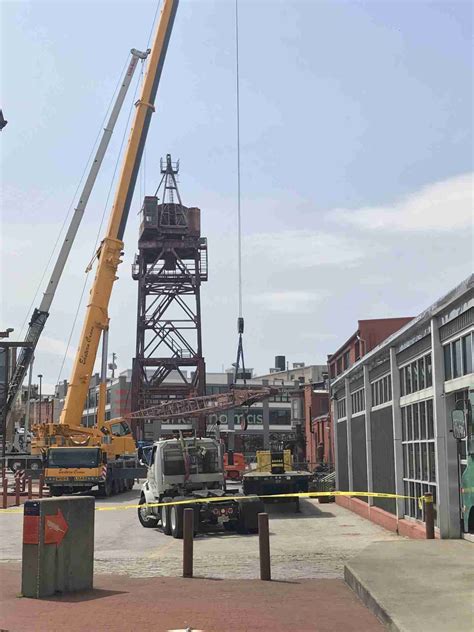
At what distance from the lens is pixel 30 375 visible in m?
38.4

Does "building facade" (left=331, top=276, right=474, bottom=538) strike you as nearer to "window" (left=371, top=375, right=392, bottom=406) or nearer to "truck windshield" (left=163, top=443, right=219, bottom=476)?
"window" (left=371, top=375, right=392, bottom=406)

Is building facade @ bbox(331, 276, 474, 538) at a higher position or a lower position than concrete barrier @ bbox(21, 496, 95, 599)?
higher

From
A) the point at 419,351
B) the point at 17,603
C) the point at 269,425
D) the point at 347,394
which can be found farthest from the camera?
the point at 269,425

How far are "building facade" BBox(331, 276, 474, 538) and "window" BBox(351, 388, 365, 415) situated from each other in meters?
0.03

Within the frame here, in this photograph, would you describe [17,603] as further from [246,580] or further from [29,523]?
[246,580]

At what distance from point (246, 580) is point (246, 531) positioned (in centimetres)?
666

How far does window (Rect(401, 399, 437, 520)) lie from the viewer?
47.8ft

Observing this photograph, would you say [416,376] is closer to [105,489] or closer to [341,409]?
[341,409]

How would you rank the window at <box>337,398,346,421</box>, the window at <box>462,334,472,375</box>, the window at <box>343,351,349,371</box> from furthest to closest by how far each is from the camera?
the window at <box>343,351,349,371</box> < the window at <box>337,398,346,421</box> < the window at <box>462,334,472,375</box>

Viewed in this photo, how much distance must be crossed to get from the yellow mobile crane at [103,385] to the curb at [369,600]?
68.1 feet

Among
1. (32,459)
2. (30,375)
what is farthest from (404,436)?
(30,375)

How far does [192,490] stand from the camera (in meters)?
19.5

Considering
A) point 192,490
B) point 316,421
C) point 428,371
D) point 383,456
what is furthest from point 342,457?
point 316,421

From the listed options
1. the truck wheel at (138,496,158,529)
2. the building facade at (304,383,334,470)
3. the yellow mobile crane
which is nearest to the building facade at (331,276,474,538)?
the truck wheel at (138,496,158,529)
